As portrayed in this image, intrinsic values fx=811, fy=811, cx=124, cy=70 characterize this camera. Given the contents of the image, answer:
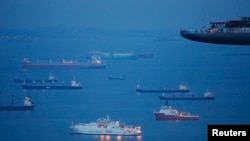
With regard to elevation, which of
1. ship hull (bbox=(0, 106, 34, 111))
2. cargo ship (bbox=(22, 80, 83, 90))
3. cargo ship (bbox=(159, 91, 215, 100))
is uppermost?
cargo ship (bbox=(22, 80, 83, 90))

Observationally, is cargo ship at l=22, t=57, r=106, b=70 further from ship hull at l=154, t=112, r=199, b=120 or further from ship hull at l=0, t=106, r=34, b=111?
ship hull at l=154, t=112, r=199, b=120

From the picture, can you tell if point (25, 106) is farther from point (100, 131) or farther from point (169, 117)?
point (169, 117)

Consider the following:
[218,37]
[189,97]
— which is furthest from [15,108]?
[218,37]

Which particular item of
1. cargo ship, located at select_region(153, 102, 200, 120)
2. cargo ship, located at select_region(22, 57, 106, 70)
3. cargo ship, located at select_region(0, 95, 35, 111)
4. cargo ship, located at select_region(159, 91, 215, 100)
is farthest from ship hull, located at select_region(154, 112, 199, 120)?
cargo ship, located at select_region(0, 95, 35, 111)

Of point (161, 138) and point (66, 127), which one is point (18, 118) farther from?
point (161, 138)

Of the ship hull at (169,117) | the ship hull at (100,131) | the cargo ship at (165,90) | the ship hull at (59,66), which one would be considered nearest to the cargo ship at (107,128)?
the ship hull at (100,131)

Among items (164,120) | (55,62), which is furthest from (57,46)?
(164,120)

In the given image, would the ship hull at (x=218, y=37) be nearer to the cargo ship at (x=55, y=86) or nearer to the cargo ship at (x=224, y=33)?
the cargo ship at (x=224, y=33)
